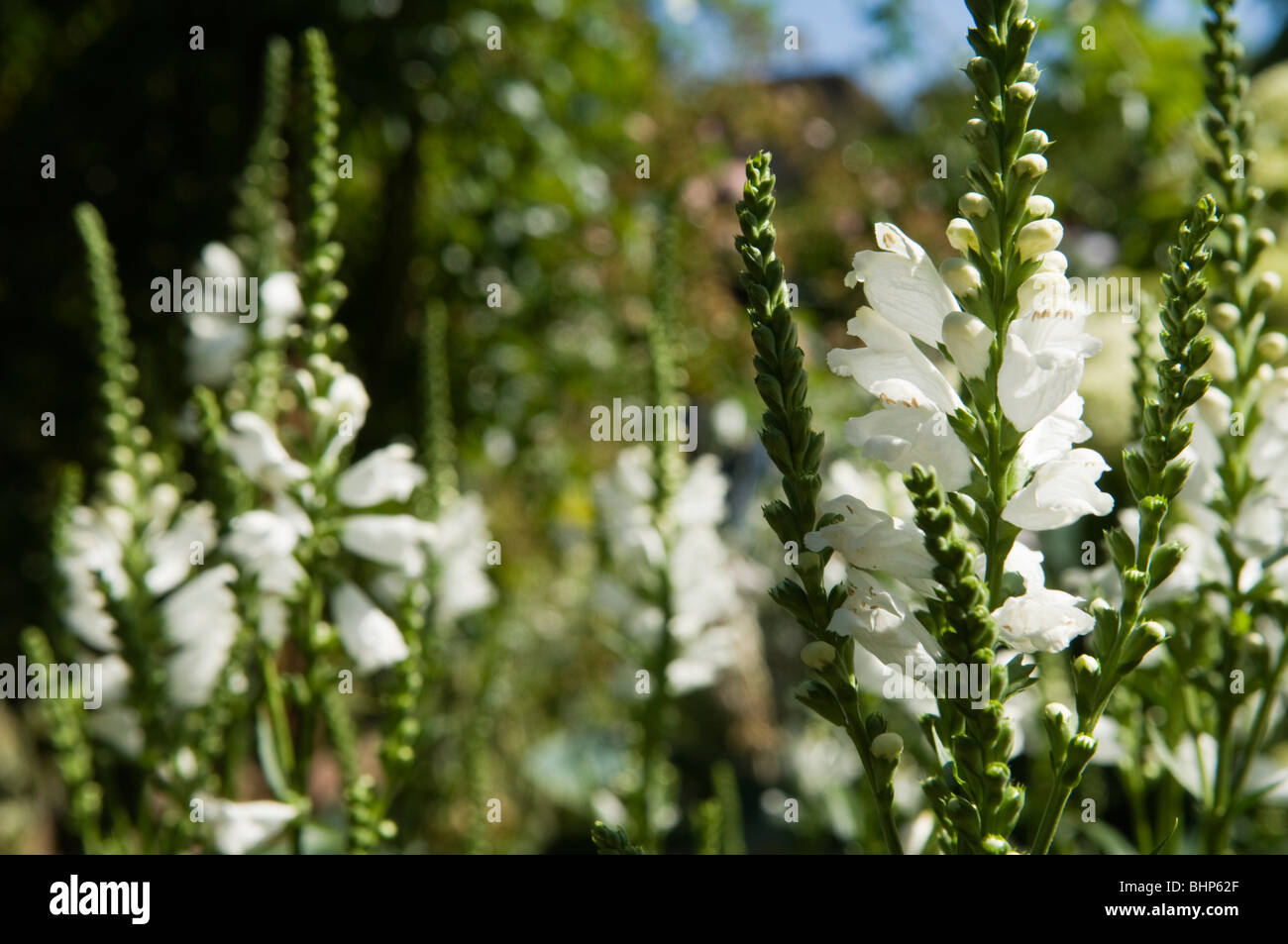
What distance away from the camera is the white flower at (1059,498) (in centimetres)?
77

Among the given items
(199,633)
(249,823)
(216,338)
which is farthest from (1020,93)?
(216,338)

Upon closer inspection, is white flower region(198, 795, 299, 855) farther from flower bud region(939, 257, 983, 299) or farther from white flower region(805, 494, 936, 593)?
flower bud region(939, 257, 983, 299)

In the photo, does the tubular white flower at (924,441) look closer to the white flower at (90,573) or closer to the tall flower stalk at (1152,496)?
the tall flower stalk at (1152,496)

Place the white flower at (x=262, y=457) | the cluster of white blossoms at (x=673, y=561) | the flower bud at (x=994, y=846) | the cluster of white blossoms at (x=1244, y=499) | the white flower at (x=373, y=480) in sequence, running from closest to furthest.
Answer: the flower bud at (x=994, y=846), the cluster of white blossoms at (x=1244, y=499), the white flower at (x=262, y=457), the white flower at (x=373, y=480), the cluster of white blossoms at (x=673, y=561)

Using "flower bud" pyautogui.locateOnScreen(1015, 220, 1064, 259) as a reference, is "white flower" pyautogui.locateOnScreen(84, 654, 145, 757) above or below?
below

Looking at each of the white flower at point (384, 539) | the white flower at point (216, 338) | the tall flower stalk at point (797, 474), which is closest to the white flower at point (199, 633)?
the white flower at point (384, 539)

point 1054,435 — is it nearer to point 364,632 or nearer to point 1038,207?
point 1038,207

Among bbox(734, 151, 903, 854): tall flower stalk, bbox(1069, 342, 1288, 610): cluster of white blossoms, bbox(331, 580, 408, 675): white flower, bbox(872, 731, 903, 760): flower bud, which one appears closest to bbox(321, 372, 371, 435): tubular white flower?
bbox(331, 580, 408, 675): white flower

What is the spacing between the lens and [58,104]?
3764mm

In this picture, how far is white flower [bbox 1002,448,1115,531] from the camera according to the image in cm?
77

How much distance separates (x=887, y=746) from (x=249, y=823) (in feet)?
3.53

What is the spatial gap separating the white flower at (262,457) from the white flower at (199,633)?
0.26 meters

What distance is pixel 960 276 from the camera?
78 cm
